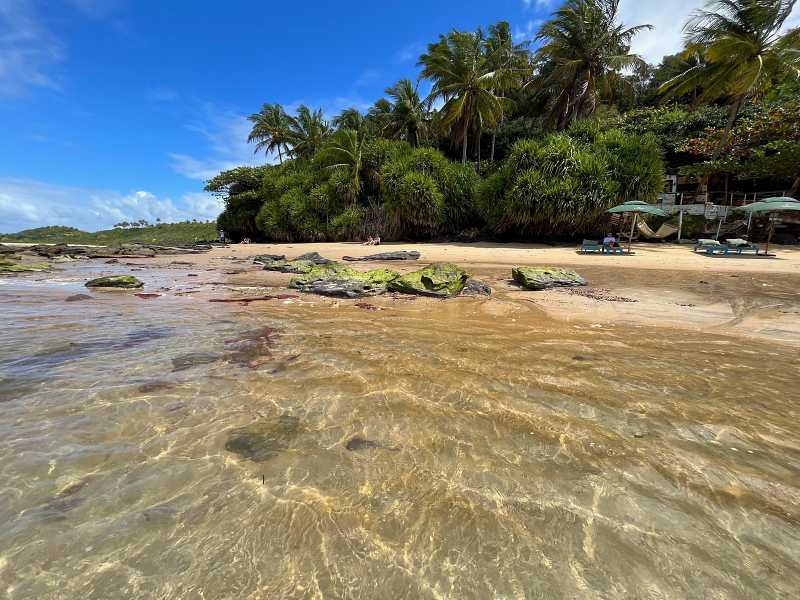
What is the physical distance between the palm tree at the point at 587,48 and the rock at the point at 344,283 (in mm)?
22407

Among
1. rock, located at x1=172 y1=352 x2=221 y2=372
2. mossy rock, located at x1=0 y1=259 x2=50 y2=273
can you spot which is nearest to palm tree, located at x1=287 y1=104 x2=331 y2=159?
mossy rock, located at x1=0 y1=259 x2=50 y2=273

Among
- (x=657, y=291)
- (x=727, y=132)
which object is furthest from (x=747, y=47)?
(x=657, y=291)

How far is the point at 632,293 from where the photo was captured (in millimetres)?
7762

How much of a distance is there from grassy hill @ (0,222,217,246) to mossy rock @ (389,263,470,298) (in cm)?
4052

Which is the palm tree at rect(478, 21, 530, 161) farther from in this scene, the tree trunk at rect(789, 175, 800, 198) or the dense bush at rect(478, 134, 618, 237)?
the tree trunk at rect(789, 175, 800, 198)

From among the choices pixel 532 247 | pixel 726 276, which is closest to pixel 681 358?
pixel 726 276

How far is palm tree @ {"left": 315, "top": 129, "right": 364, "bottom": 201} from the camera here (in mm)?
24609

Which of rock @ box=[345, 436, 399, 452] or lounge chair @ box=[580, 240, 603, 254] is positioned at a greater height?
lounge chair @ box=[580, 240, 603, 254]

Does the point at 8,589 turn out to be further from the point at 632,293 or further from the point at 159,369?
the point at 632,293

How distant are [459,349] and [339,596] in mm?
3159

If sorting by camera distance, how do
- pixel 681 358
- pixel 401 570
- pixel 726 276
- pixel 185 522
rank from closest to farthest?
pixel 401 570
pixel 185 522
pixel 681 358
pixel 726 276

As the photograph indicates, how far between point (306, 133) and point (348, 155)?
46.2 ft

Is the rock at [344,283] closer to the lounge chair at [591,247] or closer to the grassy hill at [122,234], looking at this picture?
the lounge chair at [591,247]

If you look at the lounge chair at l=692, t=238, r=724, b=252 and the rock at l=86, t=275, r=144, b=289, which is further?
the lounge chair at l=692, t=238, r=724, b=252
